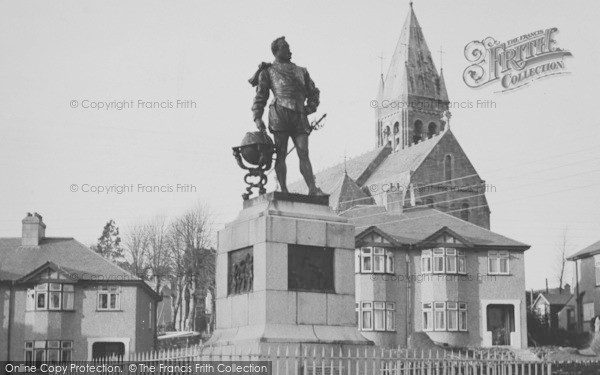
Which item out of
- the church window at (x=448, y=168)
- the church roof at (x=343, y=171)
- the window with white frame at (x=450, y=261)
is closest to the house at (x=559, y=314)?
the window with white frame at (x=450, y=261)

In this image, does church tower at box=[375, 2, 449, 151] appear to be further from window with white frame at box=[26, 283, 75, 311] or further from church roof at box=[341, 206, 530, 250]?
window with white frame at box=[26, 283, 75, 311]

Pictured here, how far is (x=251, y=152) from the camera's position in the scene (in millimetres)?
18406

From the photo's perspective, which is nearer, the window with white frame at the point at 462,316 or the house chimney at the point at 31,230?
the window with white frame at the point at 462,316

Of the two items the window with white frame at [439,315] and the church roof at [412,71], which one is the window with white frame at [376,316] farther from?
the church roof at [412,71]

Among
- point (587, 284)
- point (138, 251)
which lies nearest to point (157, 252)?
point (138, 251)

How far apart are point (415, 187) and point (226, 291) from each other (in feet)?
225

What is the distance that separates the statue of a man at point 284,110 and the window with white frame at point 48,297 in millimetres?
33732

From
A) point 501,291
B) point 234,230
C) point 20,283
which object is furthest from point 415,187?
point 234,230

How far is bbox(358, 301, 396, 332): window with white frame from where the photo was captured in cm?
5116

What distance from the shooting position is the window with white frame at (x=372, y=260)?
51.7 meters

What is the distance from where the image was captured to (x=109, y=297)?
51156 millimetres

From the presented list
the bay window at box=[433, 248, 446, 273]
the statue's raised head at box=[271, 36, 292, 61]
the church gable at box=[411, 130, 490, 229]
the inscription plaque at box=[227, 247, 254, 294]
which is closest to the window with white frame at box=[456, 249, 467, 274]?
the bay window at box=[433, 248, 446, 273]

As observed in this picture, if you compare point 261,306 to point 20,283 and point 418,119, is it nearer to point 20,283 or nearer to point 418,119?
point 20,283

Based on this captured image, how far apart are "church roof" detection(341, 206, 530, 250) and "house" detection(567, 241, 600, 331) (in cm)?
807
